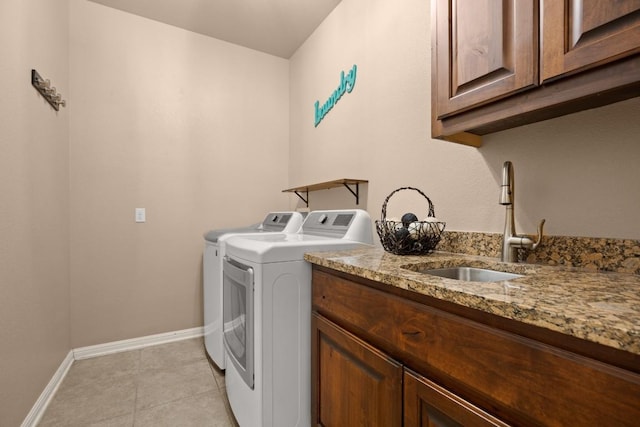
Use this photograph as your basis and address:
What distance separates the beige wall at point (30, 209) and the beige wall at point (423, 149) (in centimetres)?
177

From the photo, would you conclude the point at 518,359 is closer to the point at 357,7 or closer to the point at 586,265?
the point at 586,265

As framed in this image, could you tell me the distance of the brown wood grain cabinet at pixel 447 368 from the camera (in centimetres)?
47

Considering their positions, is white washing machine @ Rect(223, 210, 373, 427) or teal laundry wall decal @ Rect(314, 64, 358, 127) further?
teal laundry wall decal @ Rect(314, 64, 358, 127)

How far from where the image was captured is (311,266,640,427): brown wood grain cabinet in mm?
466

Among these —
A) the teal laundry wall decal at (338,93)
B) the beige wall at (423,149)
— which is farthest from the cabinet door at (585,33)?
the teal laundry wall decal at (338,93)

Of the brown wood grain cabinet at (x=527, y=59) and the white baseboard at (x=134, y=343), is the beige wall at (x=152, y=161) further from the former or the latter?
the brown wood grain cabinet at (x=527, y=59)

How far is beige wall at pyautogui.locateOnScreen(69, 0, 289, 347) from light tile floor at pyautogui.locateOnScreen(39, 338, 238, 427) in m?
0.32

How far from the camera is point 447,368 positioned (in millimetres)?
688

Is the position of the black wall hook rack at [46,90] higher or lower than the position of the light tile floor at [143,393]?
higher

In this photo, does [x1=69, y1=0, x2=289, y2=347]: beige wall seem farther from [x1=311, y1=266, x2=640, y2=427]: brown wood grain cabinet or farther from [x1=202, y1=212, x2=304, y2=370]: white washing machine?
[x1=311, y1=266, x2=640, y2=427]: brown wood grain cabinet

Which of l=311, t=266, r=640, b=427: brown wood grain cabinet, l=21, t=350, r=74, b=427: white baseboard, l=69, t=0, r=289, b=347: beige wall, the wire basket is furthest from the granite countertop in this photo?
l=69, t=0, r=289, b=347: beige wall

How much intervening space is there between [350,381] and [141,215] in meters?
2.20

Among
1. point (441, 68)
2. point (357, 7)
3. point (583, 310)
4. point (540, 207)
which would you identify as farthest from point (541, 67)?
point (357, 7)

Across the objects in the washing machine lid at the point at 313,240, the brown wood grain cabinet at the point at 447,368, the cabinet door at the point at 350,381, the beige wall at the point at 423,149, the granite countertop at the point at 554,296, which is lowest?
the cabinet door at the point at 350,381
